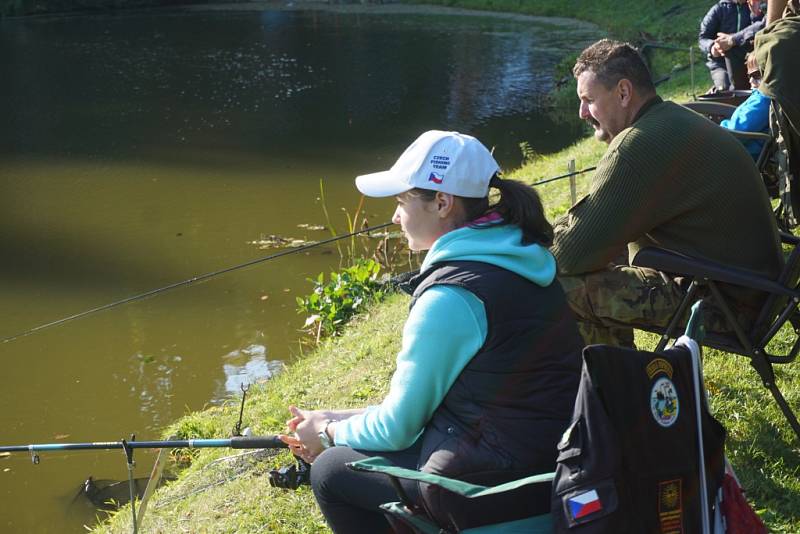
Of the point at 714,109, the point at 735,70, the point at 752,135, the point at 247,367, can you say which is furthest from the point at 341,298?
the point at 735,70

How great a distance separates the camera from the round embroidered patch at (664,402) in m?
2.04

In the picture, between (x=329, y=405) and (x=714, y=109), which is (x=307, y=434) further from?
(x=714, y=109)

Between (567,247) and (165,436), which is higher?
(567,247)

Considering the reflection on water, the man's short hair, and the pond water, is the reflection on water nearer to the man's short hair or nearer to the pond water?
the pond water

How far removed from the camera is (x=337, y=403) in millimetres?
4352

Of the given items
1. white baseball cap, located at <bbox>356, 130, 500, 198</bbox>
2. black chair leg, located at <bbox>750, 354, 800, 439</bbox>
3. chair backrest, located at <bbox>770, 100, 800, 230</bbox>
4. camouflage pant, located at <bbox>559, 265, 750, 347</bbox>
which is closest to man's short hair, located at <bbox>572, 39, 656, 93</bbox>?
camouflage pant, located at <bbox>559, 265, 750, 347</bbox>

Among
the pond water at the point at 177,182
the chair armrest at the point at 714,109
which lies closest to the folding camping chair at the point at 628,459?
the pond water at the point at 177,182

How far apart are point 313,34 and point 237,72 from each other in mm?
6269

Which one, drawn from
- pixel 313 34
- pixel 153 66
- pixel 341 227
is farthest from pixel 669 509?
pixel 313 34

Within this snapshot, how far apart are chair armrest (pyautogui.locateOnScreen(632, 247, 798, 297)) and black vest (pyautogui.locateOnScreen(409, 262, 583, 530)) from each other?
92 centimetres

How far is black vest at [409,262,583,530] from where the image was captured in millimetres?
2131

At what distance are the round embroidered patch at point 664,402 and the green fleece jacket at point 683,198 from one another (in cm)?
116

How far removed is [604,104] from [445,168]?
4.14ft

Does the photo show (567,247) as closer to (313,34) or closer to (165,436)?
(165,436)
